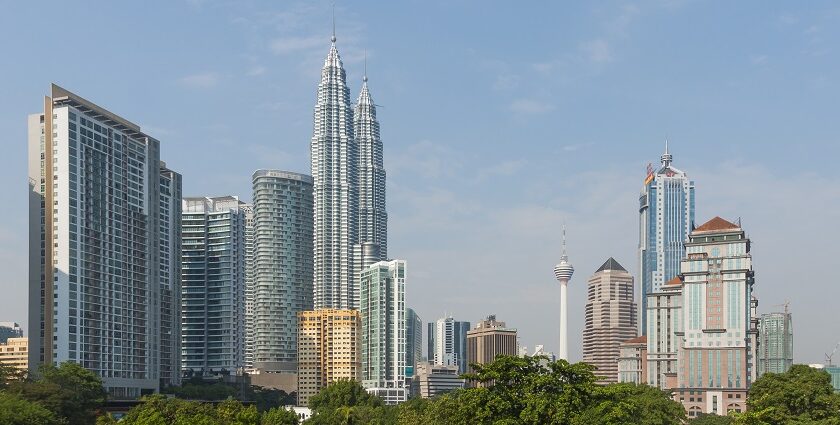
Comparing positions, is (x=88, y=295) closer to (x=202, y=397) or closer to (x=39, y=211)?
(x=39, y=211)

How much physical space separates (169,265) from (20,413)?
93782 mm

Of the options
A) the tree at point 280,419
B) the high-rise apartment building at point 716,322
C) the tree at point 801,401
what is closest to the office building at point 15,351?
the tree at point 280,419

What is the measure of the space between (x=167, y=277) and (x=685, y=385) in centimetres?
9447

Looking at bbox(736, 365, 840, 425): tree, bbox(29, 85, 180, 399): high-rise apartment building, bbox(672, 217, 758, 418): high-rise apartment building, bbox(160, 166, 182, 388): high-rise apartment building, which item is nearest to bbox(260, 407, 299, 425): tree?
bbox(736, 365, 840, 425): tree

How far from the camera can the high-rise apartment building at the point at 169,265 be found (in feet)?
568

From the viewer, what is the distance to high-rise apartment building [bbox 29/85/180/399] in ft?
458

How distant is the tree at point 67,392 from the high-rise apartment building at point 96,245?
18.6 meters

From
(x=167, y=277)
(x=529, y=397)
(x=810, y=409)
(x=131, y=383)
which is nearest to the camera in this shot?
(x=529, y=397)

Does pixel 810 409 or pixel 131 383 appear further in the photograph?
pixel 131 383

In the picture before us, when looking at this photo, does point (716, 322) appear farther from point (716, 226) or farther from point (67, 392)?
point (67, 392)

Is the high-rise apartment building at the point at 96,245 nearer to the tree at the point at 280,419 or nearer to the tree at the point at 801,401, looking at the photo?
the tree at the point at 280,419

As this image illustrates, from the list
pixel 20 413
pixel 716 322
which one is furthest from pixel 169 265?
pixel 716 322

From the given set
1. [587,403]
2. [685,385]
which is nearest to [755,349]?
[685,385]

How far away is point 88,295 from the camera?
14550cm
